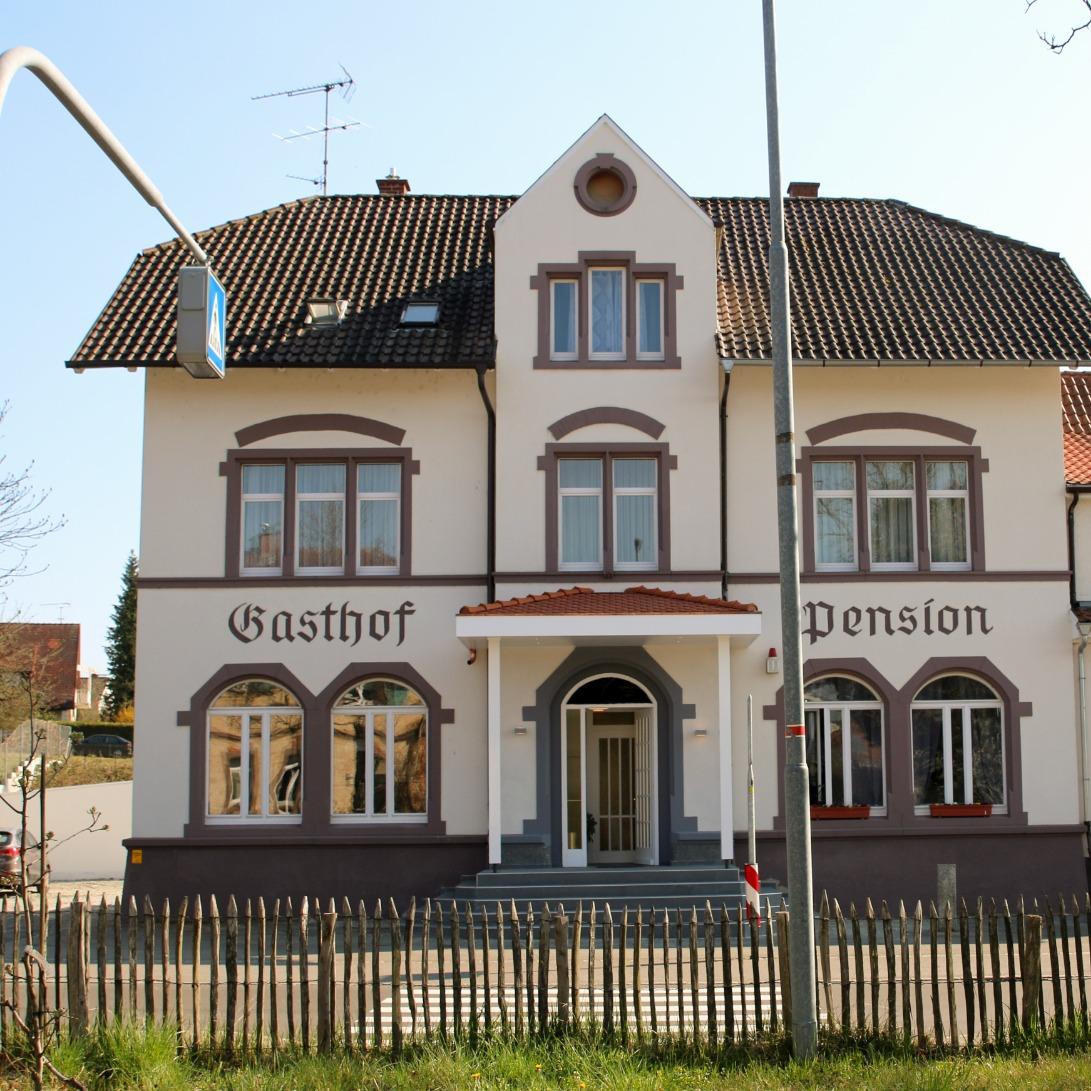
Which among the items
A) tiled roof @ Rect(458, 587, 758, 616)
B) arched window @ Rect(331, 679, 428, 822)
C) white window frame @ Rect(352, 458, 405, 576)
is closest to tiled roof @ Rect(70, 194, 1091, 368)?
white window frame @ Rect(352, 458, 405, 576)

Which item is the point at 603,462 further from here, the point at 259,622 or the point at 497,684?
the point at 259,622

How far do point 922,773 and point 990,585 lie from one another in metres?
3.01

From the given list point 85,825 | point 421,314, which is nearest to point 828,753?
point 421,314

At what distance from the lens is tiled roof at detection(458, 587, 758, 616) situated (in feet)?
64.5

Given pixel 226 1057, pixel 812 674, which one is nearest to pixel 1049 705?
pixel 812 674

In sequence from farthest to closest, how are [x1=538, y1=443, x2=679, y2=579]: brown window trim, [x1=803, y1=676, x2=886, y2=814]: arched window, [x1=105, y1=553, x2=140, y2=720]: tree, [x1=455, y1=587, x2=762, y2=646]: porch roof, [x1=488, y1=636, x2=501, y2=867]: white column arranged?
1. [x1=105, y1=553, x2=140, y2=720]: tree
2. [x1=803, y1=676, x2=886, y2=814]: arched window
3. [x1=538, y1=443, x2=679, y2=579]: brown window trim
4. [x1=488, y1=636, x2=501, y2=867]: white column
5. [x1=455, y1=587, x2=762, y2=646]: porch roof

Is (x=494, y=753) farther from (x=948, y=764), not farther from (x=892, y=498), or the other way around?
(x=892, y=498)

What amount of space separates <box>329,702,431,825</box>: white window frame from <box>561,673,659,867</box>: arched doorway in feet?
6.85

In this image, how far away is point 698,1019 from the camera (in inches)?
438

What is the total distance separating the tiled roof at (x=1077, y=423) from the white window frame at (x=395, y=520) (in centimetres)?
1025

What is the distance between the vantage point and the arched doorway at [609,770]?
21.1 meters

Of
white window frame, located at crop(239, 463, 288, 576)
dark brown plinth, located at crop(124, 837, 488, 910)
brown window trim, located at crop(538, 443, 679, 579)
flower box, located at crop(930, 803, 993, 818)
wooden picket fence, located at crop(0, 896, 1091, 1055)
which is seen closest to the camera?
wooden picket fence, located at crop(0, 896, 1091, 1055)

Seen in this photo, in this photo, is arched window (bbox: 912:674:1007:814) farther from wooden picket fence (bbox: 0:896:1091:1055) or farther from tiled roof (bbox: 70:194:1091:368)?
wooden picket fence (bbox: 0:896:1091:1055)

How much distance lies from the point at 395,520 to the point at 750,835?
6964 millimetres
